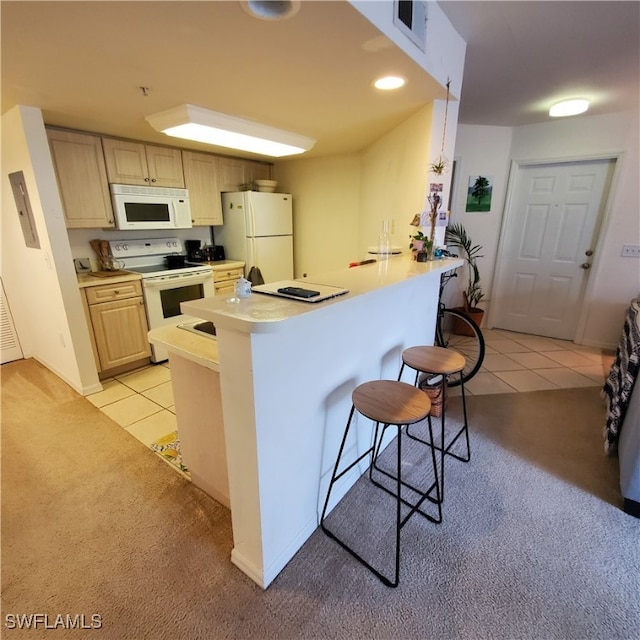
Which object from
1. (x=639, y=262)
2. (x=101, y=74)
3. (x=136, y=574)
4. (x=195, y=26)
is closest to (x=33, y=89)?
(x=101, y=74)

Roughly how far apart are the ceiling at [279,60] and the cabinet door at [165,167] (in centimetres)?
43

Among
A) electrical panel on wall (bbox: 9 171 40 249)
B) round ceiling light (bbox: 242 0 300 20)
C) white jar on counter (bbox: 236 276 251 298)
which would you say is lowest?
white jar on counter (bbox: 236 276 251 298)

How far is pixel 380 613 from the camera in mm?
1251

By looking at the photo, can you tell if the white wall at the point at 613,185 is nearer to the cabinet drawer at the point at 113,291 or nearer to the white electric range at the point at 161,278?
the white electric range at the point at 161,278

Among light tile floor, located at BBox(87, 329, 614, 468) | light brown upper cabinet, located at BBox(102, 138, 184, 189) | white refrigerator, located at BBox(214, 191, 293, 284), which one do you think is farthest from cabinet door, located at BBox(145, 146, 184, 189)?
light tile floor, located at BBox(87, 329, 614, 468)

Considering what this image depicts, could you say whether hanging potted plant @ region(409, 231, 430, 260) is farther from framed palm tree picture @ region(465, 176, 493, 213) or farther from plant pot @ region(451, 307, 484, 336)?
framed palm tree picture @ region(465, 176, 493, 213)

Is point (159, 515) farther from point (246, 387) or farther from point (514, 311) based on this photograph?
point (514, 311)

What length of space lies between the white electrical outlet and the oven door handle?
4.46m

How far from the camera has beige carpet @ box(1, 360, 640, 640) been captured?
122 centimetres

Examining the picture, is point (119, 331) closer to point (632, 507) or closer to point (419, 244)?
point (419, 244)

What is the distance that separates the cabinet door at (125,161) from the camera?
2.96 metres

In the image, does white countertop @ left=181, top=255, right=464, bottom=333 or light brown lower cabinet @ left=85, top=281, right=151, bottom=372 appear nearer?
white countertop @ left=181, top=255, right=464, bottom=333

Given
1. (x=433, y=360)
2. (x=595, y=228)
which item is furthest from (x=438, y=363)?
(x=595, y=228)

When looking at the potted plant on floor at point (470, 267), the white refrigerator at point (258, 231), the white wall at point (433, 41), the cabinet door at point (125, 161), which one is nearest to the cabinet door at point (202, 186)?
the white refrigerator at point (258, 231)
